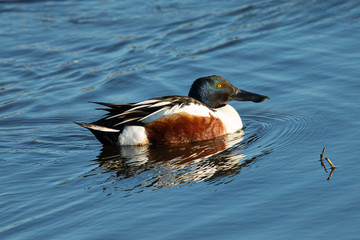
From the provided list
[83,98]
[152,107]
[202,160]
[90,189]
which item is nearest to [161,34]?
[83,98]

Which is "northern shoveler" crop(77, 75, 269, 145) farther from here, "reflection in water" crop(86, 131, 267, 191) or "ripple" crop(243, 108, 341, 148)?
"ripple" crop(243, 108, 341, 148)

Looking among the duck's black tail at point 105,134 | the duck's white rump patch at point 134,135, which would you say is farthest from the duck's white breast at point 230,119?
the duck's black tail at point 105,134

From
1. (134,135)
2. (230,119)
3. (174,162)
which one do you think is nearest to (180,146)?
(134,135)

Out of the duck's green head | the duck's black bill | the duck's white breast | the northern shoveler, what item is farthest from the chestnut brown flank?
the duck's black bill

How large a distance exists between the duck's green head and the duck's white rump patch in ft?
3.14

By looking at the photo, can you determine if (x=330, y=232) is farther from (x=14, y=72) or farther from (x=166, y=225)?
(x=14, y=72)

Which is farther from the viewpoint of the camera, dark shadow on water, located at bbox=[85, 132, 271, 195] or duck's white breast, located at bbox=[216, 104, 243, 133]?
duck's white breast, located at bbox=[216, 104, 243, 133]

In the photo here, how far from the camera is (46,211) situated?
579cm

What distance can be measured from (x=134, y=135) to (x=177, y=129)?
51 centimetres

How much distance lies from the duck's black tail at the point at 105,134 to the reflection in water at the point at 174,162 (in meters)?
0.10

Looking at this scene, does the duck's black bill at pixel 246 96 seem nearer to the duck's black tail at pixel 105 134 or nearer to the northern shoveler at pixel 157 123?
the northern shoveler at pixel 157 123

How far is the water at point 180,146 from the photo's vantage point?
17.9 feet

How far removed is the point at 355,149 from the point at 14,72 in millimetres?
6467

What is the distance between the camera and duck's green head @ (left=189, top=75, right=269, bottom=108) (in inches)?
332
